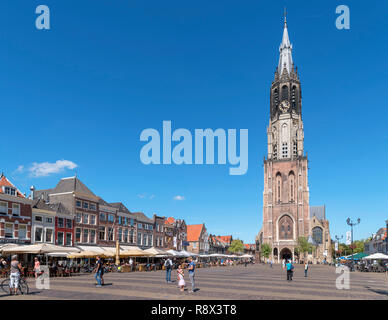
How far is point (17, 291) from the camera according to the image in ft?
51.9

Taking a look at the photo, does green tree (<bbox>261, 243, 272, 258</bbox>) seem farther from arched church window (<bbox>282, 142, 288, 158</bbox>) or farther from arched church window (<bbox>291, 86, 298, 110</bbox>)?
arched church window (<bbox>291, 86, 298, 110</bbox>)

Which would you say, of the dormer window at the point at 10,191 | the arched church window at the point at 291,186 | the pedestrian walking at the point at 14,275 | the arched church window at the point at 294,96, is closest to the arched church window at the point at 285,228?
the arched church window at the point at 291,186

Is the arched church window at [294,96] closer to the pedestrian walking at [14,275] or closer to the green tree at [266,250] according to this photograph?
the green tree at [266,250]

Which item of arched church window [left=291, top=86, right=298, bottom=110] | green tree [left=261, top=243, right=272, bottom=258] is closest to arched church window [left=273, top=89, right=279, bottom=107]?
arched church window [left=291, top=86, right=298, bottom=110]

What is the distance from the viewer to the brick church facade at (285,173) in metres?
87.2

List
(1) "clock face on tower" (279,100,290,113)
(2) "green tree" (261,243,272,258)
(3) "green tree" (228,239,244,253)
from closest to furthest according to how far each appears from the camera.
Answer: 1. (2) "green tree" (261,243,272,258)
2. (1) "clock face on tower" (279,100,290,113)
3. (3) "green tree" (228,239,244,253)

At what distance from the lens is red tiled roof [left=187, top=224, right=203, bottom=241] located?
8944cm

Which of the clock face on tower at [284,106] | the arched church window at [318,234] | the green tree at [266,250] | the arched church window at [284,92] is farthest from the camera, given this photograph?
the arched church window at [318,234]

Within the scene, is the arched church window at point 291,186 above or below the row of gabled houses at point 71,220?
above

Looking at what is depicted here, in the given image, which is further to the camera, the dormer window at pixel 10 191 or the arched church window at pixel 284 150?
the arched church window at pixel 284 150

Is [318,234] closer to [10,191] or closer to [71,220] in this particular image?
[71,220]

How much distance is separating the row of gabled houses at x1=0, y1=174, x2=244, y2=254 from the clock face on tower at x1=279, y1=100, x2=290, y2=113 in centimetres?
4901

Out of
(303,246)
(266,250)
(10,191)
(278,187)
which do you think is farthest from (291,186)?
(10,191)
